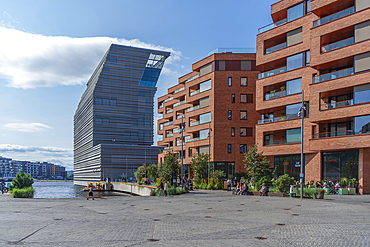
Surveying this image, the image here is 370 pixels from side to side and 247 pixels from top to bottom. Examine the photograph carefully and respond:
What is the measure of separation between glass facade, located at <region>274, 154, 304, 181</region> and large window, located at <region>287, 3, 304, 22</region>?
17.7 m

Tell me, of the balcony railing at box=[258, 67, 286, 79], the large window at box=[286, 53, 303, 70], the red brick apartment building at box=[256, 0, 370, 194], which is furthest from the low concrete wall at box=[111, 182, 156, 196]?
the large window at box=[286, 53, 303, 70]

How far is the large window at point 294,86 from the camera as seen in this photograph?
138 ft

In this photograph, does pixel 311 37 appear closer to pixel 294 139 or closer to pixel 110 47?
pixel 294 139

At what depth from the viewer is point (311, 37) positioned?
3969 centimetres

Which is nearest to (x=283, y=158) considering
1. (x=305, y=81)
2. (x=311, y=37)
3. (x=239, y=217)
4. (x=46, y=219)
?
(x=305, y=81)

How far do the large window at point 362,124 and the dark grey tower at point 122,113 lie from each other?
8923 centimetres

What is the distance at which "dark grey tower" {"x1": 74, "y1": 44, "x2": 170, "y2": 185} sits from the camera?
12050 cm

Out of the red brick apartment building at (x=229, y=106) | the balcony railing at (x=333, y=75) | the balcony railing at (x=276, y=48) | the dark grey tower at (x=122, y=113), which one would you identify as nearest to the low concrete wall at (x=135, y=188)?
the red brick apartment building at (x=229, y=106)

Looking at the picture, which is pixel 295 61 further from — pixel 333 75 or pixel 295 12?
pixel 333 75

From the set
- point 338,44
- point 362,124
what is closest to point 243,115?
point 338,44

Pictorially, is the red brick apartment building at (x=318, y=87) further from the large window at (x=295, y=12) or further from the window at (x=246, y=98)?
the window at (x=246, y=98)

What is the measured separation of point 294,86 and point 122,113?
94274mm

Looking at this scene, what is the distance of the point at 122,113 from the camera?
129375 millimetres

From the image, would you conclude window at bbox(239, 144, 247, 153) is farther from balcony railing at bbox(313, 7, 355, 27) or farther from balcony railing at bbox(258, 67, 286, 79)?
balcony railing at bbox(313, 7, 355, 27)
